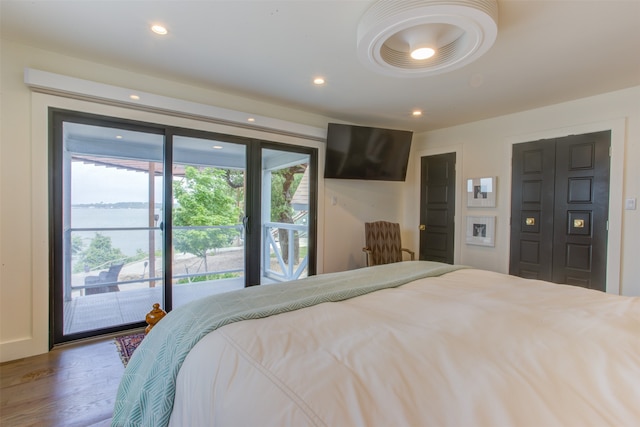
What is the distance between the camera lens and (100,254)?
3178mm

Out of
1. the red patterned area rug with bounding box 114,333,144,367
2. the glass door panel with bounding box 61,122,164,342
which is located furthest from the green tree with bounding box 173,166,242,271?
the red patterned area rug with bounding box 114,333,144,367

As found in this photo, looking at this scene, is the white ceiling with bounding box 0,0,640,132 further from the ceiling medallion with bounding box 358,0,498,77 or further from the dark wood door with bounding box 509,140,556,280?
the dark wood door with bounding box 509,140,556,280

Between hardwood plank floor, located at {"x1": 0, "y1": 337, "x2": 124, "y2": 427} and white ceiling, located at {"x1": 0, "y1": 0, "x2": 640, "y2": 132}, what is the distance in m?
2.40

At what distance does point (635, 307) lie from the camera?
4.58 feet

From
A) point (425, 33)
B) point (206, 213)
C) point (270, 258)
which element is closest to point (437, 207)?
point (270, 258)

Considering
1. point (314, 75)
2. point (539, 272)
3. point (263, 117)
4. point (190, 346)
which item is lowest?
point (539, 272)

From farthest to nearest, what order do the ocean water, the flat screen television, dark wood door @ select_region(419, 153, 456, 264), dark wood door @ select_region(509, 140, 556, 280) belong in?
dark wood door @ select_region(419, 153, 456, 264), the flat screen television, dark wood door @ select_region(509, 140, 556, 280), the ocean water

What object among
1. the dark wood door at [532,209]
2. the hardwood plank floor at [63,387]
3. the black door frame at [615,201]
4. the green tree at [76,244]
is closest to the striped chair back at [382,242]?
the dark wood door at [532,209]

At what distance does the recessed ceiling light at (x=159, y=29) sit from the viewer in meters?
1.96

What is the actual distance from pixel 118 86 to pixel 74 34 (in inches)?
20.3

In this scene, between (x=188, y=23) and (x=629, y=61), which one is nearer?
(x=188, y=23)

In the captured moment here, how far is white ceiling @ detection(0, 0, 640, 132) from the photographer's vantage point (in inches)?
70.2

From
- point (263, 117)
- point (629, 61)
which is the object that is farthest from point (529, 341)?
point (263, 117)

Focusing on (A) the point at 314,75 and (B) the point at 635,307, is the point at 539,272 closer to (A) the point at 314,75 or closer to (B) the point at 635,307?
(B) the point at 635,307
